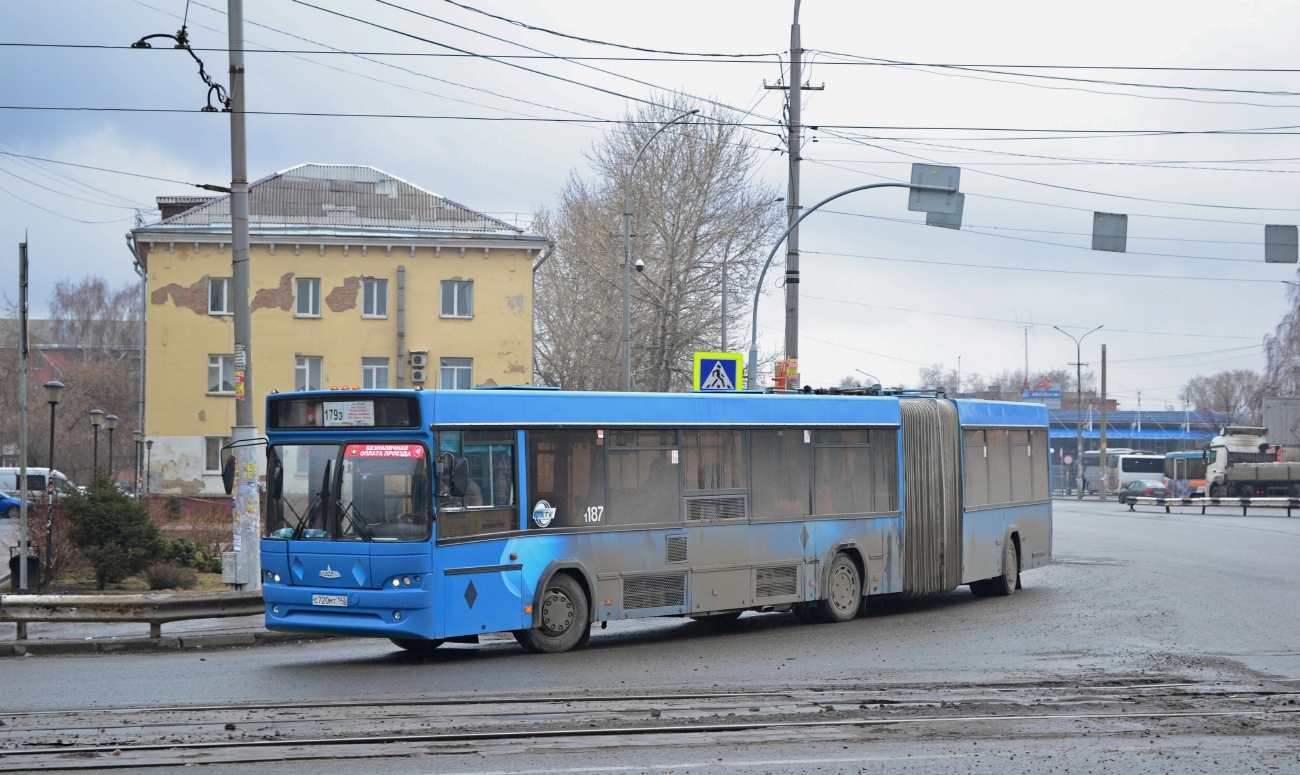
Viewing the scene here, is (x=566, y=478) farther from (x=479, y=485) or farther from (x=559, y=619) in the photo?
(x=559, y=619)

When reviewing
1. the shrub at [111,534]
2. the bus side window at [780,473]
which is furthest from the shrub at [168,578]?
the bus side window at [780,473]

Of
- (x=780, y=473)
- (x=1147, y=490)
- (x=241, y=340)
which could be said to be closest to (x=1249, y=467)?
(x=1147, y=490)

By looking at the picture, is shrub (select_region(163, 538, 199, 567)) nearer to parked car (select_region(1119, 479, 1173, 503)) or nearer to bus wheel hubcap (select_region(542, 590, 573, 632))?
bus wheel hubcap (select_region(542, 590, 573, 632))

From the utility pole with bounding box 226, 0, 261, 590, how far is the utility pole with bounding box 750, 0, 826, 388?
10070 millimetres

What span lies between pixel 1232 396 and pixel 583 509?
128 meters

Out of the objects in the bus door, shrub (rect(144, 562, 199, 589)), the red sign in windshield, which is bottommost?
shrub (rect(144, 562, 199, 589))

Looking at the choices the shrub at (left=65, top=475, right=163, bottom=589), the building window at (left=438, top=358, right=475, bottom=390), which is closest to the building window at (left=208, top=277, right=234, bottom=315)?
the building window at (left=438, top=358, right=475, bottom=390)

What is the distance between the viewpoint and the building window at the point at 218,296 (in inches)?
1720

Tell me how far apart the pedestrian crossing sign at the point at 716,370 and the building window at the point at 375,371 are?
22.3 m

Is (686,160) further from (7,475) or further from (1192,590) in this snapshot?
(7,475)

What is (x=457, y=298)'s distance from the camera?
1777 inches

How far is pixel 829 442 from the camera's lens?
16.6 metres

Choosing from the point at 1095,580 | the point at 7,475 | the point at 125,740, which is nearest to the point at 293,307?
the point at 7,475

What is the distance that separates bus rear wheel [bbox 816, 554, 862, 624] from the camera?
53.9ft
